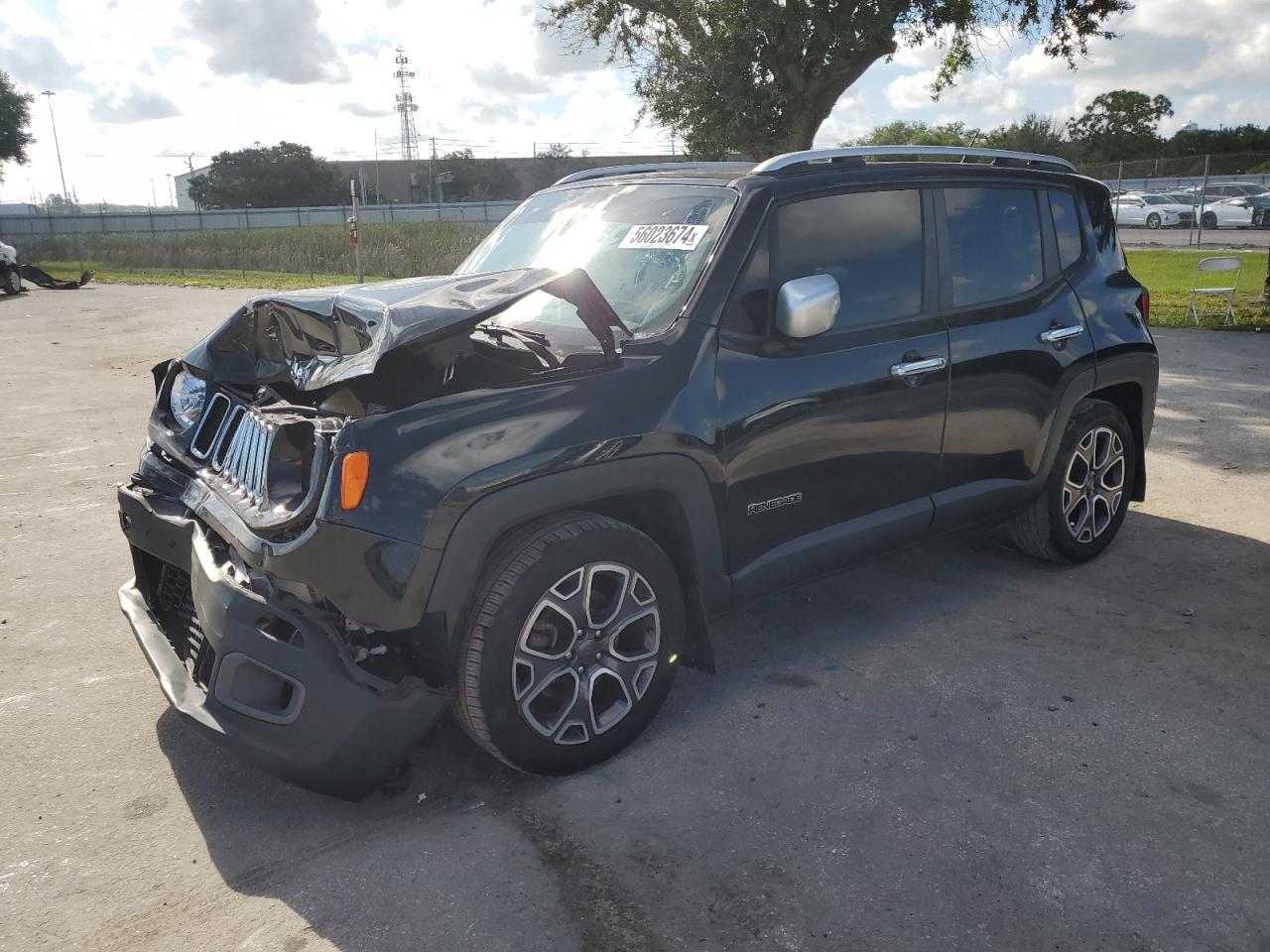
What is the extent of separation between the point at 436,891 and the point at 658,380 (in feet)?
5.34

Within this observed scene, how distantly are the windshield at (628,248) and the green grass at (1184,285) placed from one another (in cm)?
1077

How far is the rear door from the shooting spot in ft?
13.7

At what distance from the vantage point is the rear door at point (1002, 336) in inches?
164

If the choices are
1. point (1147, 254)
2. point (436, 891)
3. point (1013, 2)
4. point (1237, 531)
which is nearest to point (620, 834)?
point (436, 891)

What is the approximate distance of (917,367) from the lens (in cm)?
394

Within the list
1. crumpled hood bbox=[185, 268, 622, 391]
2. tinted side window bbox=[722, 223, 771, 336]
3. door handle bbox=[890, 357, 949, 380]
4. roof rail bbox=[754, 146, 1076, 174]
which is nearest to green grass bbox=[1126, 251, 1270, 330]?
roof rail bbox=[754, 146, 1076, 174]

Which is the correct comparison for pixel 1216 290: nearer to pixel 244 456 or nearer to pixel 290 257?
pixel 244 456

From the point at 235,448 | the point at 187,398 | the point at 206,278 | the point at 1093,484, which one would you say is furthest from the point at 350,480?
the point at 206,278

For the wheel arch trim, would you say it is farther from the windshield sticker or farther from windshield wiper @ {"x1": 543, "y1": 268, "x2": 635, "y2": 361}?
the windshield sticker

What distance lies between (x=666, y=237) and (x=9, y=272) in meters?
22.8

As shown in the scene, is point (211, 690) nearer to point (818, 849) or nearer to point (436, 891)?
point (436, 891)

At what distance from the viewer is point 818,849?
2.87m

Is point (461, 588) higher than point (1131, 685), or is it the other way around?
point (461, 588)

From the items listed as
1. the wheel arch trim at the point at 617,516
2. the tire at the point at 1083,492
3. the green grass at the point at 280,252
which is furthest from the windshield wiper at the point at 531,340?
the green grass at the point at 280,252
